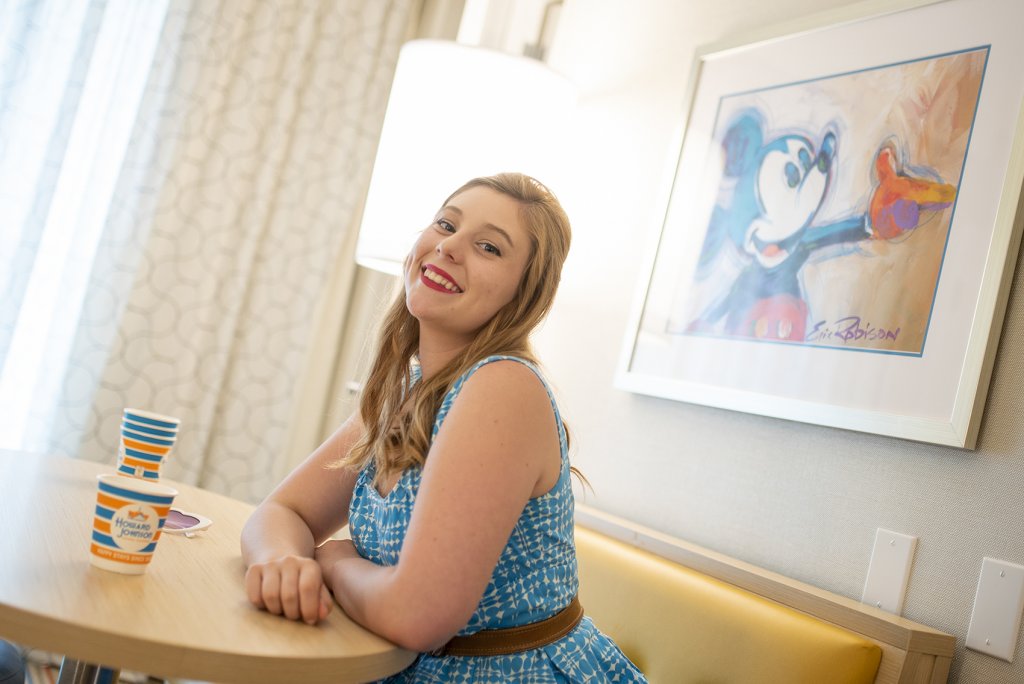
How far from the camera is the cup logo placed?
99cm

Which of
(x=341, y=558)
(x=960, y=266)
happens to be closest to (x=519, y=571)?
(x=341, y=558)

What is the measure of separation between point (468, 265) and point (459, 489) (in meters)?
0.42

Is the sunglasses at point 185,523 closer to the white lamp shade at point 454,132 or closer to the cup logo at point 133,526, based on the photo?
the cup logo at point 133,526

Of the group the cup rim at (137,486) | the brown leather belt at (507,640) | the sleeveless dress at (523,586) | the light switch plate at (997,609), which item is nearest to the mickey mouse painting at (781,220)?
the light switch plate at (997,609)

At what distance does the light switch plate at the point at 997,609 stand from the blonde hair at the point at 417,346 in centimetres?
77

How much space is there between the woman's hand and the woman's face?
485 millimetres

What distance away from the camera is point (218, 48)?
2.86m

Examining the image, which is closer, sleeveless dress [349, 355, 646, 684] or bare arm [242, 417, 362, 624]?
bare arm [242, 417, 362, 624]

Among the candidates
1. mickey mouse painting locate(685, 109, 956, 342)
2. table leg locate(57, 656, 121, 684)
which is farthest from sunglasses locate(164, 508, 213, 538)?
mickey mouse painting locate(685, 109, 956, 342)

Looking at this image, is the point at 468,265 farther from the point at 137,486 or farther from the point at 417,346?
the point at 137,486

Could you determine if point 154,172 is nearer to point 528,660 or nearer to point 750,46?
point 750,46
